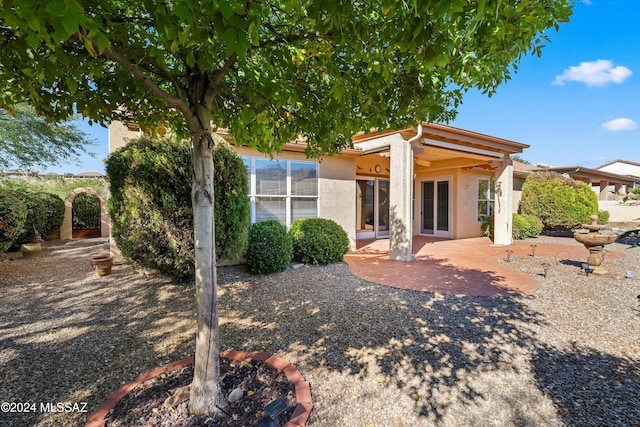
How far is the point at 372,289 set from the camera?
597cm

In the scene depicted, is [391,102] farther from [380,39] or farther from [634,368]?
[634,368]

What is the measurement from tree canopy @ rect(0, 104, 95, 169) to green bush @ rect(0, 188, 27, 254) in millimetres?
3075

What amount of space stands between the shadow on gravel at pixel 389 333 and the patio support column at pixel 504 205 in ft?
25.5

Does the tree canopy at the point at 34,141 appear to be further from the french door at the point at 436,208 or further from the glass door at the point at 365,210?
the french door at the point at 436,208

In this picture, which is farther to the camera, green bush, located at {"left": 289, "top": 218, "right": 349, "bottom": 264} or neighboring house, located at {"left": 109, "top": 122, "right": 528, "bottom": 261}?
neighboring house, located at {"left": 109, "top": 122, "right": 528, "bottom": 261}

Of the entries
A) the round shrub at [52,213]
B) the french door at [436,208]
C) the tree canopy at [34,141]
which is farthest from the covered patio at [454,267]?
the round shrub at [52,213]

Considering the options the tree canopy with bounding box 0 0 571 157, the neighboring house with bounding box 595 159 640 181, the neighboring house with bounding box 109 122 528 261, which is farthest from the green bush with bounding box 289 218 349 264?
the neighboring house with bounding box 595 159 640 181

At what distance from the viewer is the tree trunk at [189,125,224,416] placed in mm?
2521

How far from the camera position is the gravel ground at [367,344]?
2688 mm

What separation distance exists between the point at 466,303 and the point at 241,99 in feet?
16.4

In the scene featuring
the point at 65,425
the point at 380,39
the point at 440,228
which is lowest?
the point at 65,425

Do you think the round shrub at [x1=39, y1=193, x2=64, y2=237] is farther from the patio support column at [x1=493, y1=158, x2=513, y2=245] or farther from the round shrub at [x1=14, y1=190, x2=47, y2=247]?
the patio support column at [x1=493, y1=158, x2=513, y2=245]

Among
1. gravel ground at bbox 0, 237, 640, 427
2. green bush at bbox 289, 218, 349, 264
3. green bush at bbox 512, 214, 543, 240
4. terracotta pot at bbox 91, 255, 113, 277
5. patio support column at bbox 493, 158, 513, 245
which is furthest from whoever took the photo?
green bush at bbox 512, 214, 543, 240

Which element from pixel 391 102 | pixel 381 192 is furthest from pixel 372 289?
pixel 381 192
